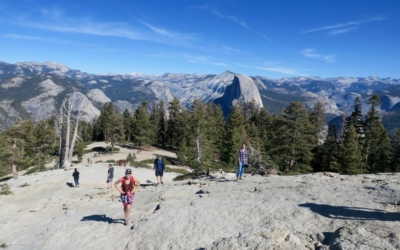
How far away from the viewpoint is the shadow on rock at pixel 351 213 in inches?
384

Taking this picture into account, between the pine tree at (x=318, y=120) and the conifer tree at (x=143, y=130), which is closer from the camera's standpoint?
the pine tree at (x=318, y=120)

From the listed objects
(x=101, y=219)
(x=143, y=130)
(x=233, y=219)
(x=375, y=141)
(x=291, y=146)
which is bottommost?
(x=143, y=130)

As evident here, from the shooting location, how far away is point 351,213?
34.1 ft

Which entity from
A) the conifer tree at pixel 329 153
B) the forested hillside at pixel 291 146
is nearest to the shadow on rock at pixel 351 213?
the forested hillside at pixel 291 146

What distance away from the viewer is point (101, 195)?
766 inches

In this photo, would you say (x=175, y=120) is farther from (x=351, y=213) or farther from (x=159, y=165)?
(x=351, y=213)

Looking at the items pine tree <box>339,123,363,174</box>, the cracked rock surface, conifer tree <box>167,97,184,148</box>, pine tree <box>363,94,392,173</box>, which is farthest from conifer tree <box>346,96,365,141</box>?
conifer tree <box>167,97,184,148</box>

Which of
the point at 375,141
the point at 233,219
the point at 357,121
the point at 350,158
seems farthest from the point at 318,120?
the point at 233,219

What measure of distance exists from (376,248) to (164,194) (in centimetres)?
1113

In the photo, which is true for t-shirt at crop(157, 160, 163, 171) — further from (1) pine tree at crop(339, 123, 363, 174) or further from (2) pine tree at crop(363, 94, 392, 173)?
(2) pine tree at crop(363, 94, 392, 173)

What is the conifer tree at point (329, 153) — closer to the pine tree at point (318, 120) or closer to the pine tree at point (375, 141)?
the pine tree at point (318, 120)

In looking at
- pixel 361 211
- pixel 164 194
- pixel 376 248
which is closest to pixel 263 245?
pixel 376 248

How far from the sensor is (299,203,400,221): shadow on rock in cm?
975

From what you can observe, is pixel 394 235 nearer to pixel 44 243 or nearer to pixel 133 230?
pixel 133 230
